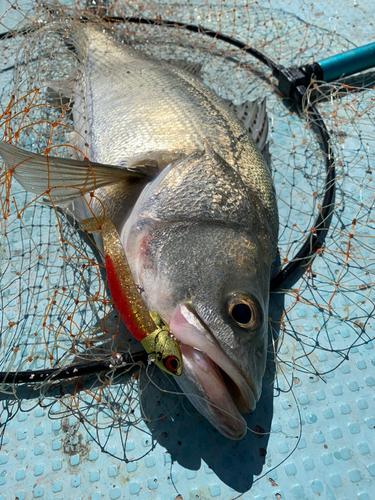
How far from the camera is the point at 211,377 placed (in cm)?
152

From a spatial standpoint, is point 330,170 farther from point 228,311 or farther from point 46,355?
point 46,355

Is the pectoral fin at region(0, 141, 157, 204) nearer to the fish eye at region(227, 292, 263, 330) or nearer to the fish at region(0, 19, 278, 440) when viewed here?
the fish at region(0, 19, 278, 440)

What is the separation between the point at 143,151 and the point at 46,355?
1.18m

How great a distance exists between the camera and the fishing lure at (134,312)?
1.57 m

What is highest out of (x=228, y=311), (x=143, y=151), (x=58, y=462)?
(x=143, y=151)

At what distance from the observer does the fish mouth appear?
4.98 ft

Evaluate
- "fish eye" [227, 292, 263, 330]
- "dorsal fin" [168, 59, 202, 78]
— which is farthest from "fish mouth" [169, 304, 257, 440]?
"dorsal fin" [168, 59, 202, 78]

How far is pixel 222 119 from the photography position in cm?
220

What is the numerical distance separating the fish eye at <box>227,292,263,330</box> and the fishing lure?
264mm

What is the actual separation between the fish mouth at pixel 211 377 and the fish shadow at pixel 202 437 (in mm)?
260

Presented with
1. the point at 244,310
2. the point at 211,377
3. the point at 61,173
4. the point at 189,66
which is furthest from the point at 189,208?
the point at 189,66

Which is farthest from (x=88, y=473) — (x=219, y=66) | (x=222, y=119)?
(x=219, y=66)

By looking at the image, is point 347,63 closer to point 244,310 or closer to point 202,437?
point 244,310

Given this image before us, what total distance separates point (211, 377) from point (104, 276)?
1.01 meters
